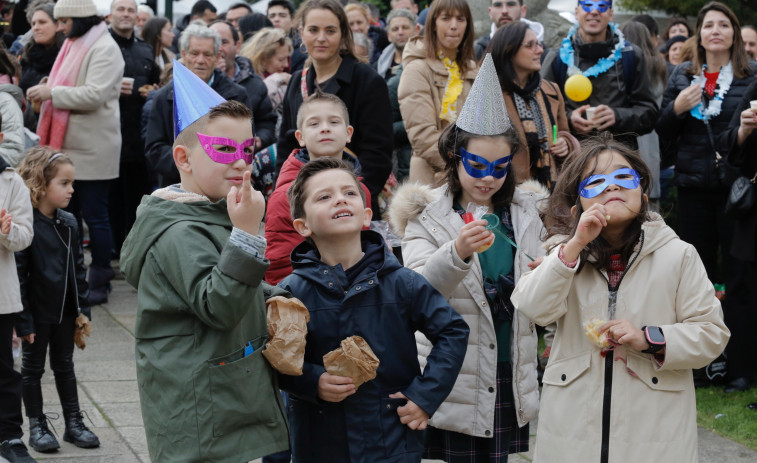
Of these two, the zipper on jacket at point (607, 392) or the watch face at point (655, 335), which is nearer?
the watch face at point (655, 335)

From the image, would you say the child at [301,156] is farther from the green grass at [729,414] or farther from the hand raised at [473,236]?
the green grass at [729,414]

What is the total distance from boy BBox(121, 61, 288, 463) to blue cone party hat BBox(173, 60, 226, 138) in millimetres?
72

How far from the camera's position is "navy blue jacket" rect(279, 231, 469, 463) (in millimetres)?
3611

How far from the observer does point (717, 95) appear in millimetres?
7180

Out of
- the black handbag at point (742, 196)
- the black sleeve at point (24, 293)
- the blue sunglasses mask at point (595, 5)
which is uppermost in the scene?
the blue sunglasses mask at point (595, 5)

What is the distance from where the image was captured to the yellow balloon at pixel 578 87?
698cm

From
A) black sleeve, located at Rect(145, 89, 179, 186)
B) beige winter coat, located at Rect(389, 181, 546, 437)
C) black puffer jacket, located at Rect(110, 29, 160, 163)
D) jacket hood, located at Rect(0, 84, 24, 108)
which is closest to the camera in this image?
beige winter coat, located at Rect(389, 181, 546, 437)

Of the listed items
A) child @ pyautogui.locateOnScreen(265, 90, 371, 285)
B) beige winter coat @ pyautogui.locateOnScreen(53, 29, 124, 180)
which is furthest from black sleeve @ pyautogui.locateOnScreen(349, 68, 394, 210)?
beige winter coat @ pyautogui.locateOnScreen(53, 29, 124, 180)

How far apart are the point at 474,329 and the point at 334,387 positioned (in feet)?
3.19

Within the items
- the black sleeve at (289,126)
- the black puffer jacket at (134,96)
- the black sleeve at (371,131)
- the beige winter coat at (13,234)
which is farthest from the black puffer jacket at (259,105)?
the beige winter coat at (13,234)

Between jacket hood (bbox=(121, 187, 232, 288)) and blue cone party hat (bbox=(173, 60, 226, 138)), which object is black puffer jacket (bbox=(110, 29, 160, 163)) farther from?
jacket hood (bbox=(121, 187, 232, 288))

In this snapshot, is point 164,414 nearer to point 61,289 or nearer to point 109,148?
point 61,289

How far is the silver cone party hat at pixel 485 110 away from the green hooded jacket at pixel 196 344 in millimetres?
1392

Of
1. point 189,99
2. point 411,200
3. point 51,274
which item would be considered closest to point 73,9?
point 51,274
